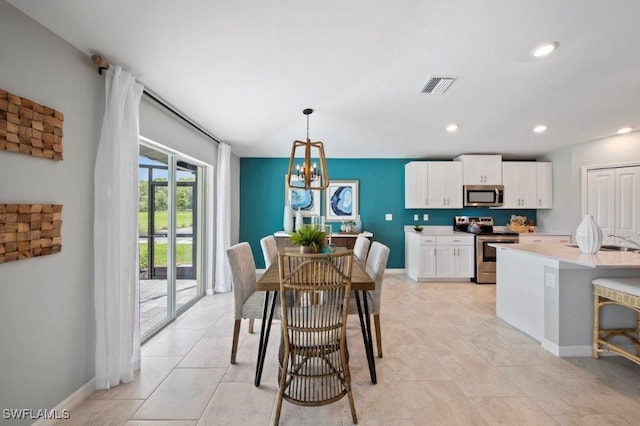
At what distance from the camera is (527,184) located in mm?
4984

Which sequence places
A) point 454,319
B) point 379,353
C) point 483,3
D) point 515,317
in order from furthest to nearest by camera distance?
1. point 454,319
2. point 515,317
3. point 379,353
4. point 483,3

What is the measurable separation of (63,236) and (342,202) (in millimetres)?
4197

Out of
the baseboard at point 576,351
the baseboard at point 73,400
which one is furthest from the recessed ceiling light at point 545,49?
the baseboard at point 73,400

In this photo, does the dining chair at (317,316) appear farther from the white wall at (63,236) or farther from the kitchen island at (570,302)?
the kitchen island at (570,302)

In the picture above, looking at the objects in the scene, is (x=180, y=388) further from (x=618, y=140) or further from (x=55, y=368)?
(x=618, y=140)

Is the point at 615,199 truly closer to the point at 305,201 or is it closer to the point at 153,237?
the point at 305,201

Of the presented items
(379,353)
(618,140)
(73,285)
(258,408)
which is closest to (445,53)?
(379,353)

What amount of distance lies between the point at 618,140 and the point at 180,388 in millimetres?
6292

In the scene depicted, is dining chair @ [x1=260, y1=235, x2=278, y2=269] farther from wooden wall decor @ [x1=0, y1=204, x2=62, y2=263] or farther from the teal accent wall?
the teal accent wall

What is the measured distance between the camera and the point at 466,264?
4.76 meters

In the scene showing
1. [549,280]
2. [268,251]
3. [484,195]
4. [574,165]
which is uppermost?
[574,165]

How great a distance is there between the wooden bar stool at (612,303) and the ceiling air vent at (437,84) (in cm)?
230

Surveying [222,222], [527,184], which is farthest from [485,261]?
[222,222]

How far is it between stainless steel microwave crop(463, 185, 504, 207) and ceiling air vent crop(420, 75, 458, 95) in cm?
248
